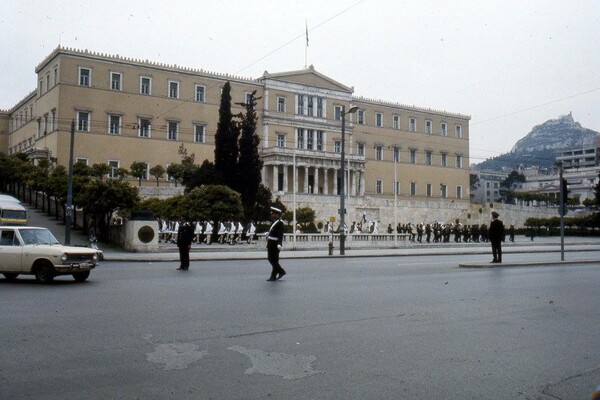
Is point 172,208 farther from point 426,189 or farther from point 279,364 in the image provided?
point 426,189

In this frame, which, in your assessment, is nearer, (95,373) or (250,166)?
(95,373)

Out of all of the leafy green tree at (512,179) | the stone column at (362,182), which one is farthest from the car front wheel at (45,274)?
the leafy green tree at (512,179)

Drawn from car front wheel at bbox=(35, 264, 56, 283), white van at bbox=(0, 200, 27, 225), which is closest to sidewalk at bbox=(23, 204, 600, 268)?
white van at bbox=(0, 200, 27, 225)

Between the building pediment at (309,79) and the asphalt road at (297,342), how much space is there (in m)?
66.3

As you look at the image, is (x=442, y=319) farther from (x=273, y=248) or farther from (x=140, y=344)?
(x=273, y=248)

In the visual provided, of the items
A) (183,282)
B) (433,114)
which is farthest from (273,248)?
(433,114)

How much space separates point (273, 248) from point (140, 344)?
7940 millimetres

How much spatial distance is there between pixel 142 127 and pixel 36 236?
55.6 m

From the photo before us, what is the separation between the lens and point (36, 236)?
14656 mm

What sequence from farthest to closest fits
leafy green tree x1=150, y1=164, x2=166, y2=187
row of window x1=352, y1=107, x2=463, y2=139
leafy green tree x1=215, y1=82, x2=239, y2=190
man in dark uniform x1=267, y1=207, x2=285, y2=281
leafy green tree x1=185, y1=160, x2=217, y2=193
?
row of window x1=352, y1=107, x2=463, y2=139
leafy green tree x1=150, y1=164, x2=166, y2=187
leafy green tree x1=215, y1=82, x2=239, y2=190
leafy green tree x1=185, y1=160, x2=217, y2=193
man in dark uniform x1=267, y1=207, x2=285, y2=281

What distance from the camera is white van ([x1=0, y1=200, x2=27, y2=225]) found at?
35062mm

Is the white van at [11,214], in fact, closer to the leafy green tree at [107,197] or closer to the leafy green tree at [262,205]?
the leafy green tree at [107,197]

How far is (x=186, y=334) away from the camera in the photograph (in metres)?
7.61

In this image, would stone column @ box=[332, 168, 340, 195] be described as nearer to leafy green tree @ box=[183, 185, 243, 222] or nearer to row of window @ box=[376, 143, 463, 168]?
row of window @ box=[376, 143, 463, 168]
